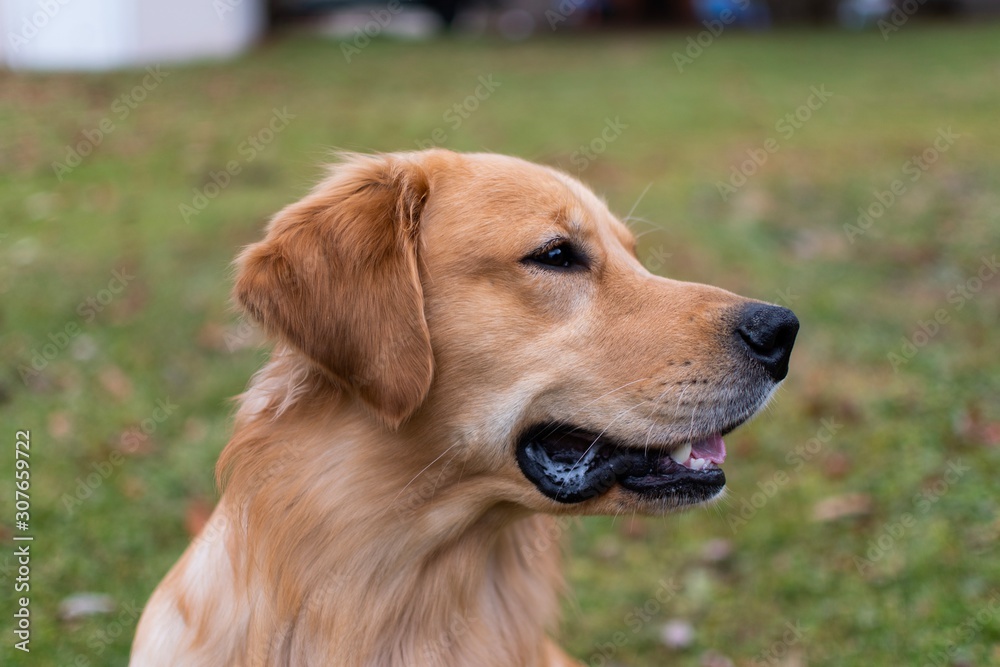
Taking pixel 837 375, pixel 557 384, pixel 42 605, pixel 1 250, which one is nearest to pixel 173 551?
pixel 42 605

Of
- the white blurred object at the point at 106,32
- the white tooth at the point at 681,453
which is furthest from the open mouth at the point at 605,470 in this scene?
the white blurred object at the point at 106,32

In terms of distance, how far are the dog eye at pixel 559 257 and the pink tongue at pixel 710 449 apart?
0.69 metres

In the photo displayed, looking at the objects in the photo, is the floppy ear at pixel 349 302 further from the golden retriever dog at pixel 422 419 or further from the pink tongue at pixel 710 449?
the pink tongue at pixel 710 449

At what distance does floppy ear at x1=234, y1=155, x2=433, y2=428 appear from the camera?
2.72 m

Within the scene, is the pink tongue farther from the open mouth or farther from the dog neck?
the dog neck

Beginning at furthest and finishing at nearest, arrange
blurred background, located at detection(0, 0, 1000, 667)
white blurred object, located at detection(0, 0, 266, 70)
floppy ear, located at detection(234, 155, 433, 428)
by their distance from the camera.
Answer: white blurred object, located at detection(0, 0, 266, 70) → blurred background, located at detection(0, 0, 1000, 667) → floppy ear, located at detection(234, 155, 433, 428)

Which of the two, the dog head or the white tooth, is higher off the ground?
the dog head

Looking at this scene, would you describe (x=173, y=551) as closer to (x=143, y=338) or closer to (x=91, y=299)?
(x=143, y=338)

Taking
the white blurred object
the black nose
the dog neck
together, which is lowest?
the white blurred object

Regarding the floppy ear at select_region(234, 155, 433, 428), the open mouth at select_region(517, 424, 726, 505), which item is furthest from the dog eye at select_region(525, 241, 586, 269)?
the open mouth at select_region(517, 424, 726, 505)

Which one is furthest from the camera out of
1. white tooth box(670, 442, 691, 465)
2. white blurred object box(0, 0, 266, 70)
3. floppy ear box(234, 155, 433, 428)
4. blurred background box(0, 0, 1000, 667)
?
white blurred object box(0, 0, 266, 70)

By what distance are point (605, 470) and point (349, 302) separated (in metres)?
0.94

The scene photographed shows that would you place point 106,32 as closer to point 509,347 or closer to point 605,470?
point 509,347

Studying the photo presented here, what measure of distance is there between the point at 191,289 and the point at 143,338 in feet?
2.73
